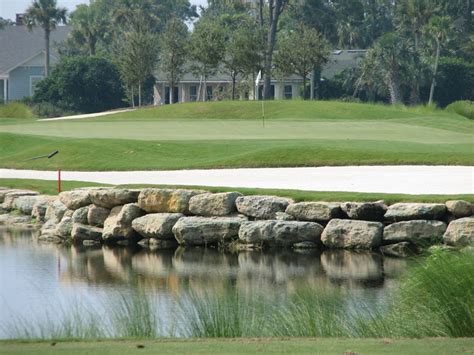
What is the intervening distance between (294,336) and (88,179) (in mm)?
16713

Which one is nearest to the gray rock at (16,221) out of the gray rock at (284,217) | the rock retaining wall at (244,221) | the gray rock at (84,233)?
the rock retaining wall at (244,221)

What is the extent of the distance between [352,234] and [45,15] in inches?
2928

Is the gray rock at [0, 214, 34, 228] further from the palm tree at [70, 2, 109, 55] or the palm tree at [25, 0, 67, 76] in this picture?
the palm tree at [70, 2, 109, 55]

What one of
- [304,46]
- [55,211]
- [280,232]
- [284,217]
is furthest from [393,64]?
[280,232]

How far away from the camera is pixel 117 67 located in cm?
7812

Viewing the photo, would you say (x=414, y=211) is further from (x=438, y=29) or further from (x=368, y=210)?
(x=438, y=29)

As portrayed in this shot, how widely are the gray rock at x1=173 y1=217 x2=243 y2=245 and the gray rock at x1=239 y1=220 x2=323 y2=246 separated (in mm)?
343

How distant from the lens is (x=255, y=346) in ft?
30.3

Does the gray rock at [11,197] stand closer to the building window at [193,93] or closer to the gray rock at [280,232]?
the gray rock at [280,232]

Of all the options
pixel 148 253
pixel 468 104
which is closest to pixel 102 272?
pixel 148 253

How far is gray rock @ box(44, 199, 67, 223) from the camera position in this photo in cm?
2248

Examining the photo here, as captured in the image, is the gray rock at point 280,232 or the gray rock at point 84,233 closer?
the gray rock at point 280,232

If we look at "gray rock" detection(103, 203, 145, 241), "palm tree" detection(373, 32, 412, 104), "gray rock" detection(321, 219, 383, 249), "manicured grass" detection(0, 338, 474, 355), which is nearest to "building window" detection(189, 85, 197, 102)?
"palm tree" detection(373, 32, 412, 104)

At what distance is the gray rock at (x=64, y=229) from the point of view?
21.8 meters
